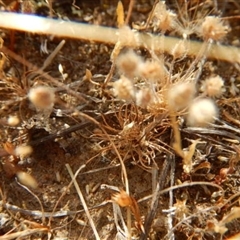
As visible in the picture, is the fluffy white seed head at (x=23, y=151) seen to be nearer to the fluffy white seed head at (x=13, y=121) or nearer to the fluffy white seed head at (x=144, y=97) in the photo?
the fluffy white seed head at (x=13, y=121)

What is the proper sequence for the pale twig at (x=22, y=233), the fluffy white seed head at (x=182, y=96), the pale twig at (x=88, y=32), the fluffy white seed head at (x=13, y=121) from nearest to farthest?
the fluffy white seed head at (x=182, y=96)
the pale twig at (x=22, y=233)
the fluffy white seed head at (x=13, y=121)
the pale twig at (x=88, y=32)

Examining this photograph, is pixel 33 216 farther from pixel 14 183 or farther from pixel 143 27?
pixel 143 27

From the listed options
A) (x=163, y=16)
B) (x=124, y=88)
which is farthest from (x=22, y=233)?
(x=163, y=16)

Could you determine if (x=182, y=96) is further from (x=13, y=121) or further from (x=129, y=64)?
(x=13, y=121)

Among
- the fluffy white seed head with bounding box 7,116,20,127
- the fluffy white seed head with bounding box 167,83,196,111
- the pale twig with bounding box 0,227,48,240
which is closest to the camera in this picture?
the fluffy white seed head with bounding box 167,83,196,111

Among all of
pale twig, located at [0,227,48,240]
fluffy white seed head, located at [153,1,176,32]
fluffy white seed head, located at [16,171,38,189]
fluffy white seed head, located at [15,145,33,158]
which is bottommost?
→ pale twig, located at [0,227,48,240]

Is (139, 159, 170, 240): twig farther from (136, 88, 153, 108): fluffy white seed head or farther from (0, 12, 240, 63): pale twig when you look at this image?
(0, 12, 240, 63): pale twig

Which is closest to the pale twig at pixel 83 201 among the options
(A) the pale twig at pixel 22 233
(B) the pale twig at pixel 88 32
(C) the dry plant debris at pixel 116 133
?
(C) the dry plant debris at pixel 116 133

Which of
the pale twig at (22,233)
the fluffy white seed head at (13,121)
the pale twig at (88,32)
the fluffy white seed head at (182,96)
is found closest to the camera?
the fluffy white seed head at (182,96)

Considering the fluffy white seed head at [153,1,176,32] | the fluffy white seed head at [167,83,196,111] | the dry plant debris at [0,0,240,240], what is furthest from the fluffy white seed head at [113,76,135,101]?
the fluffy white seed head at [153,1,176,32]
